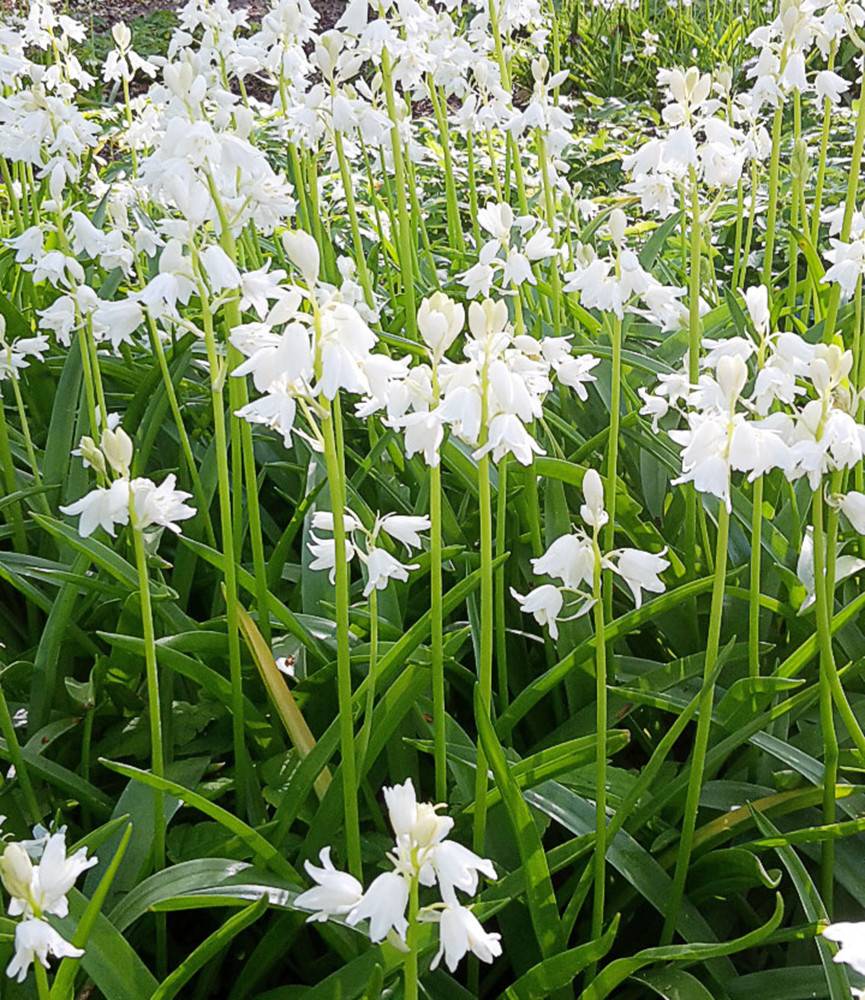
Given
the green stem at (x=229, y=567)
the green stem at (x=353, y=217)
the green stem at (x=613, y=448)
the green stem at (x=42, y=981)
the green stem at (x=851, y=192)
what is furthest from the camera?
the green stem at (x=353, y=217)

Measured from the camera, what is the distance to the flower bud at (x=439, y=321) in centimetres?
163

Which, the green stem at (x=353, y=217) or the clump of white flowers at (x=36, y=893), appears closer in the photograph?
the clump of white flowers at (x=36, y=893)

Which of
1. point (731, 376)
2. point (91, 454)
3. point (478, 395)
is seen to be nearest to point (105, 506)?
point (91, 454)

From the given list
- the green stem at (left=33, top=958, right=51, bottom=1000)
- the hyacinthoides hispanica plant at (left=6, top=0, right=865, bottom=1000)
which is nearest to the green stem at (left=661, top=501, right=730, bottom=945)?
the hyacinthoides hispanica plant at (left=6, top=0, right=865, bottom=1000)

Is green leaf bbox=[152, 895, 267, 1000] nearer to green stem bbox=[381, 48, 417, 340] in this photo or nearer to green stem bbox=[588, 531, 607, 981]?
green stem bbox=[588, 531, 607, 981]

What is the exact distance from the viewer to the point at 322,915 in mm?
1387

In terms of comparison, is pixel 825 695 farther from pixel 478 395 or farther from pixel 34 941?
pixel 34 941

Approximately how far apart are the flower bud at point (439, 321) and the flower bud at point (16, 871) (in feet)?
2.72

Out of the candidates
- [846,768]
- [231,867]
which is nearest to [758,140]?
[846,768]

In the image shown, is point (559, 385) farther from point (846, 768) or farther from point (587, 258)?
point (846, 768)

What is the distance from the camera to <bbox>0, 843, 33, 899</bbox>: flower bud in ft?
4.35

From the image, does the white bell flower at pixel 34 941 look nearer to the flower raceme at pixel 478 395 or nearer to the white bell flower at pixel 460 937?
the white bell flower at pixel 460 937

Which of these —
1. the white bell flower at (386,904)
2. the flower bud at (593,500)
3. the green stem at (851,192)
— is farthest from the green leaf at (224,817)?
the green stem at (851,192)

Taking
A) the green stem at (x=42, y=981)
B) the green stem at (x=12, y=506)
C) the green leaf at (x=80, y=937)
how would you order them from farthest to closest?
1. the green stem at (x=12, y=506)
2. the green leaf at (x=80, y=937)
3. the green stem at (x=42, y=981)
